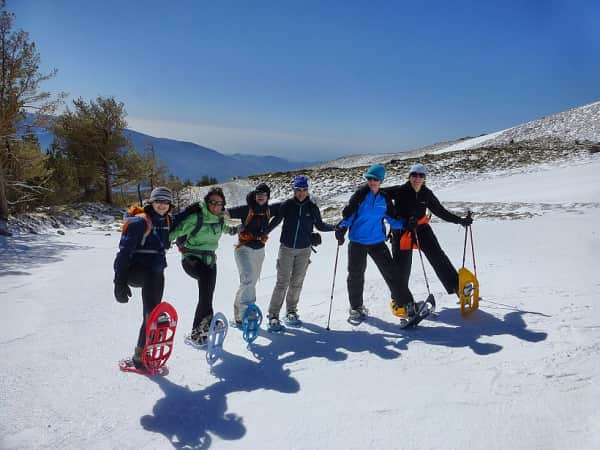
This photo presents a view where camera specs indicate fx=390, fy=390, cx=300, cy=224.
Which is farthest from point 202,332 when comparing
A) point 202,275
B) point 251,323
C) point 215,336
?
point 202,275

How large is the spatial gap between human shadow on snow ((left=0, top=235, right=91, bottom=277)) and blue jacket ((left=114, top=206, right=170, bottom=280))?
701 centimetres

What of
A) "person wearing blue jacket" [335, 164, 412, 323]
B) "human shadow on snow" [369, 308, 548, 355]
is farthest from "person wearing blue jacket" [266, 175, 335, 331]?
"human shadow on snow" [369, 308, 548, 355]

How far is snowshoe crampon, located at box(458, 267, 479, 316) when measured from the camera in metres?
5.38

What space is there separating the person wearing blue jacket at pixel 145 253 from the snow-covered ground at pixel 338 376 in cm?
91

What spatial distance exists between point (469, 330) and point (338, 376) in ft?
6.42

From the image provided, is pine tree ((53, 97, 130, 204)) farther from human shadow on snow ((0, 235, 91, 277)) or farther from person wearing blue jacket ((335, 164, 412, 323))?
person wearing blue jacket ((335, 164, 412, 323))

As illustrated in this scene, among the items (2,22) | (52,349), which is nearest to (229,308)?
(52,349)

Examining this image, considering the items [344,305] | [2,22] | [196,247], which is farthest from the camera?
[2,22]

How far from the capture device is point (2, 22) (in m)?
14.0

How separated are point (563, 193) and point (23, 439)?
18177mm

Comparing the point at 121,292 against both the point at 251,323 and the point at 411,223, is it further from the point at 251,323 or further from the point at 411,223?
the point at 411,223

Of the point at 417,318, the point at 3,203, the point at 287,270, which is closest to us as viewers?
the point at 417,318

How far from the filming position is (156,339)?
4.21 metres

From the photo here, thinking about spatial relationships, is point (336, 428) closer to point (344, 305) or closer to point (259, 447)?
point (259, 447)
